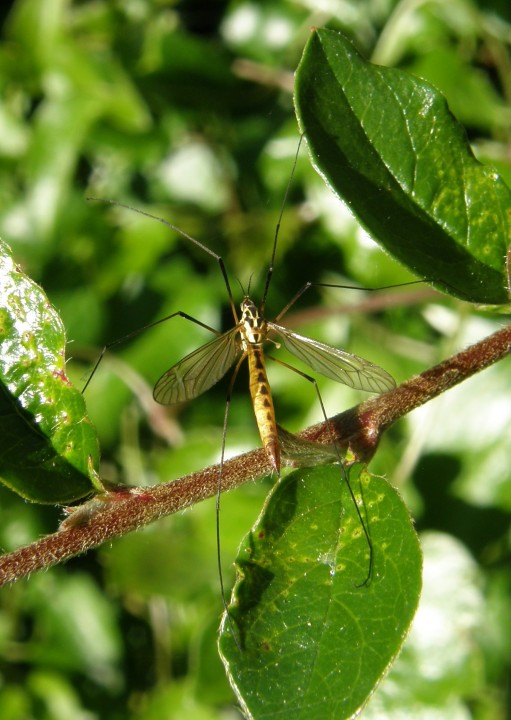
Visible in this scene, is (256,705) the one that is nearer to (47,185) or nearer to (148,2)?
(47,185)

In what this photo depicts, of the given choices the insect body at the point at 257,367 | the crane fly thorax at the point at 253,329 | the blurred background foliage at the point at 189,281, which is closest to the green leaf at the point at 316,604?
the insect body at the point at 257,367

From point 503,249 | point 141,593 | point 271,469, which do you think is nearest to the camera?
point 271,469

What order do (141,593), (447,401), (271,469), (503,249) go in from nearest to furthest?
(271,469) → (503,249) → (447,401) → (141,593)

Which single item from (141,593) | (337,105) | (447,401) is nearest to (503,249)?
(337,105)

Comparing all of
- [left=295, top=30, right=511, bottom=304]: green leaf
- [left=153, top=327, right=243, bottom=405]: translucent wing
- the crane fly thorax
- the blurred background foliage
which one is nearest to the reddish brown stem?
[left=295, top=30, right=511, bottom=304]: green leaf

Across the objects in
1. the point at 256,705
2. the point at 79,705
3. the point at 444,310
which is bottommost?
the point at 79,705

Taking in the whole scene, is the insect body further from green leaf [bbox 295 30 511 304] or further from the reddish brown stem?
green leaf [bbox 295 30 511 304]

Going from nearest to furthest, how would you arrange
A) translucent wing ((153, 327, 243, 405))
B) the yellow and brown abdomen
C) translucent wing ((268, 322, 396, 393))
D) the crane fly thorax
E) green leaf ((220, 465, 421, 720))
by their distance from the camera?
green leaf ((220, 465, 421, 720)), the yellow and brown abdomen, translucent wing ((268, 322, 396, 393)), translucent wing ((153, 327, 243, 405)), the crane fly thorax

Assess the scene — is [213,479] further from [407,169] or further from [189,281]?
[189,281]
